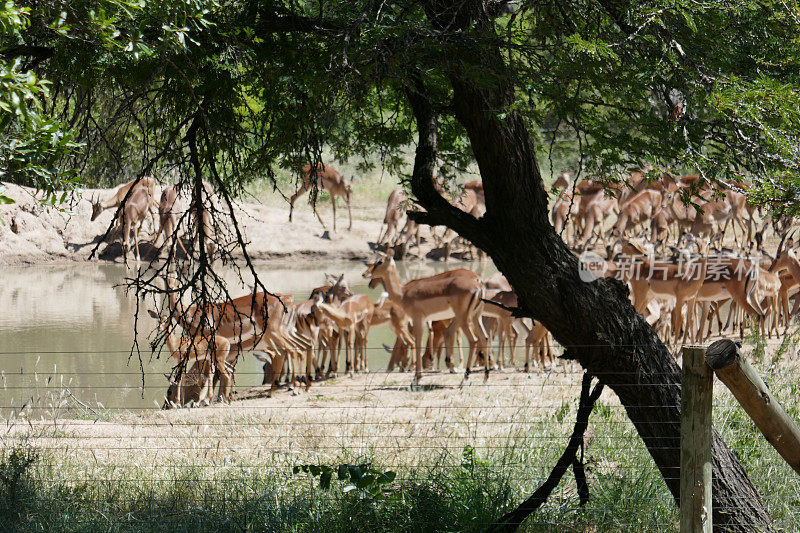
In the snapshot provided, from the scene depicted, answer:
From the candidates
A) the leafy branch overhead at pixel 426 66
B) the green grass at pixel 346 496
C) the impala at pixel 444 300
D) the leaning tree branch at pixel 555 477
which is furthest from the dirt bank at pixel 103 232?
the leaning tree branch at pixel 555 477

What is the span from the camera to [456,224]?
5250mm

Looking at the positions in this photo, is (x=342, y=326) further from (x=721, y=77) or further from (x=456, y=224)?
(x=721, y=77)

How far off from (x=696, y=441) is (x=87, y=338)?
12620 millimetres

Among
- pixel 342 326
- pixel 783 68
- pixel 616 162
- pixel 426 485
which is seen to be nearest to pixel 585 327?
pixel 616 162

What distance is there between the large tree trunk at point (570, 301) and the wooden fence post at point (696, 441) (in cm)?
116

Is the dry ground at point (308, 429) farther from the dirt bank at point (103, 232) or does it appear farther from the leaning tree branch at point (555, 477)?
the dirt bank at point (103, 232)

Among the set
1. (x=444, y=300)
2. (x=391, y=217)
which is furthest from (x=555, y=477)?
(x=391, y=217)

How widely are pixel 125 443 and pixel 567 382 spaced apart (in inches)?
213

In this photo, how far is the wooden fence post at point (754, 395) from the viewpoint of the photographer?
3.59 metres

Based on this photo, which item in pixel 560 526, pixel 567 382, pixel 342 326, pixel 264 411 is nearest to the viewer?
pixel 560 526

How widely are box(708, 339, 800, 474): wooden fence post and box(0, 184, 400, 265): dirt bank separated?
18.1 m

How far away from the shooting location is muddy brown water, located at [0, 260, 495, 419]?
9883 mm

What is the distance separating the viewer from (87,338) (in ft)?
47.4

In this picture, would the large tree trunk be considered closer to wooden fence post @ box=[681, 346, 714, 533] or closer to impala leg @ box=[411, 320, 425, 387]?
wooden fence post @ box=[681, 346, 714, 533]
